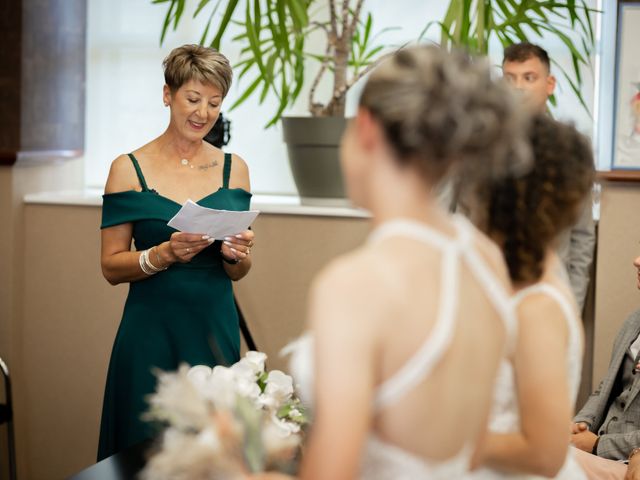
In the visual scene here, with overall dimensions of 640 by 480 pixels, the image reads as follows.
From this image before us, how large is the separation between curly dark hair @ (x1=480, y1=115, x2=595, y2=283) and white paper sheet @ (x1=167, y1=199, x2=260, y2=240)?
45.6 inches

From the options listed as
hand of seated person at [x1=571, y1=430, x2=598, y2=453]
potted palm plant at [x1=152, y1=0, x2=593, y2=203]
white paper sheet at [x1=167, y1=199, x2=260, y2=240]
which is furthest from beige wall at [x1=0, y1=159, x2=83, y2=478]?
hand of seated person at [x1=571, y1=430, x2=598, y2=453]

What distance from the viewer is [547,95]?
315cm

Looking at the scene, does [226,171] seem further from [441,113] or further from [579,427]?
[441,113]

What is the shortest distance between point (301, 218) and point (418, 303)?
106 inches

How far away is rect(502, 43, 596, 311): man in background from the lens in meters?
3.04

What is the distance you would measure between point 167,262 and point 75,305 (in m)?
1.57

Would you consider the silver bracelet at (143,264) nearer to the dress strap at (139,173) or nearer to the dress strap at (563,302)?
the dress strap at (139,173)

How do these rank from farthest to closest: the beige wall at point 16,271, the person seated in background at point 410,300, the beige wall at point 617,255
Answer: the beige wall at point 16,271 < the beige wall at point 617,255 < the person seated in background at point 410,300

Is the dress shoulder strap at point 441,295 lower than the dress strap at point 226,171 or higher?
lower

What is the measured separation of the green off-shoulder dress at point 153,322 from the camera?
265cm

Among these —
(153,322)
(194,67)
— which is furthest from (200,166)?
(153,322)

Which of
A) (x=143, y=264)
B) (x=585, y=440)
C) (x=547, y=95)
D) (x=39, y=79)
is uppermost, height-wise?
(x=39, y=79)

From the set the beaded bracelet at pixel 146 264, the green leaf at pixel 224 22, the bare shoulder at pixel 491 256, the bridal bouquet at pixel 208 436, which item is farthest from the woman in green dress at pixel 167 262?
the bare shoulder at pixel 491 256

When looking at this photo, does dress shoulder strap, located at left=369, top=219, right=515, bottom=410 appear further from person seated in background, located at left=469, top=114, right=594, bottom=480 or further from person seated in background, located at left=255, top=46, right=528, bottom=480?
person seated in background, located at left=469, top=114, right=594, bottom=480
